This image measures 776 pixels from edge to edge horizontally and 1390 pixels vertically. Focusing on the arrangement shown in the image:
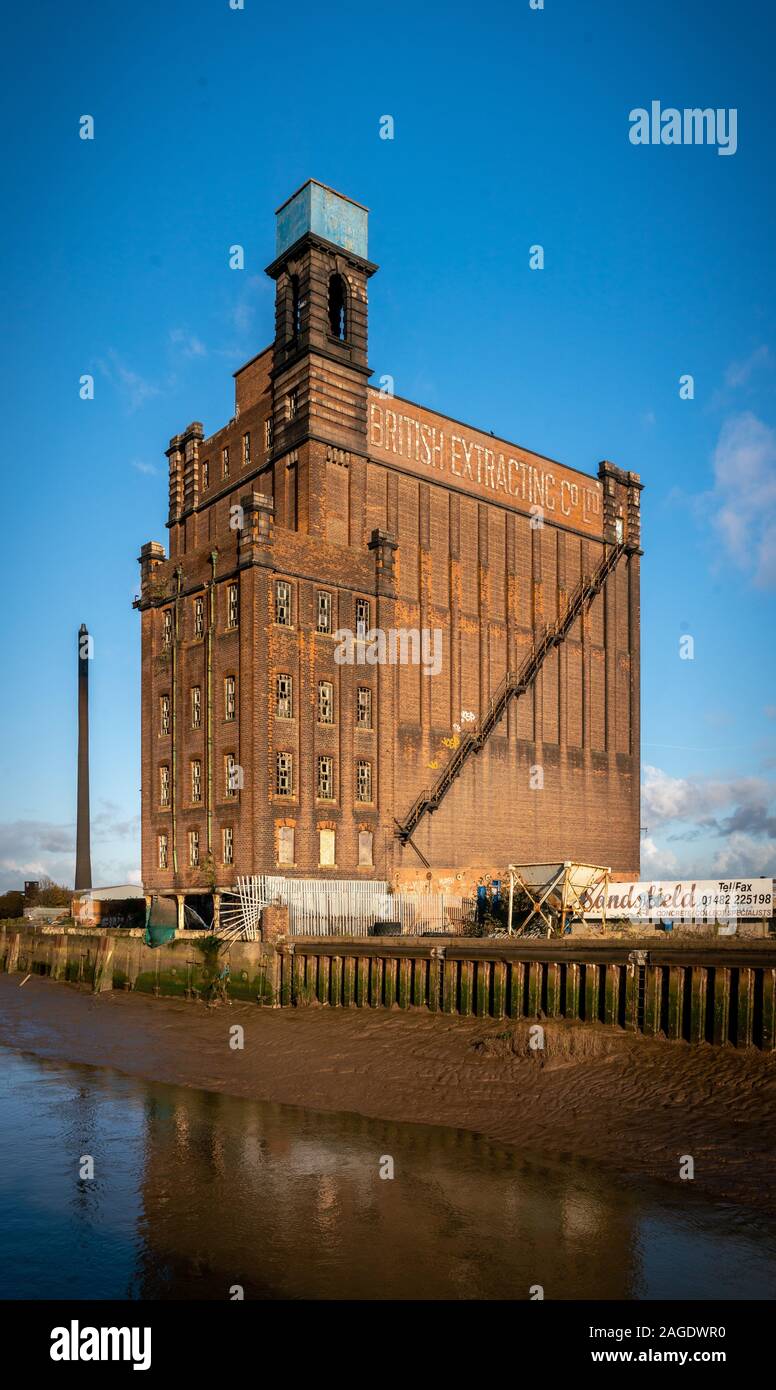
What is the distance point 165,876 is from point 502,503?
26.3 m

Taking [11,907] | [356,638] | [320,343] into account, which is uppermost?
[320,343]

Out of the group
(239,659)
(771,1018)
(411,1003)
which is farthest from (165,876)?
(771,1018)

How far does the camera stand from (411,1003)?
96.1ft

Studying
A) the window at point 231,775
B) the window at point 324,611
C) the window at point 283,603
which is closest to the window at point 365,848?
the window at point 231,775

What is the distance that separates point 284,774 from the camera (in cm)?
4359

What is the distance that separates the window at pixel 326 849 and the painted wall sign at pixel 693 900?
13176 mm

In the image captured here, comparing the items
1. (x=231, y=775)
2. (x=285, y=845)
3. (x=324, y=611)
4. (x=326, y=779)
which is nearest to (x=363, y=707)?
(x=326, y=779)

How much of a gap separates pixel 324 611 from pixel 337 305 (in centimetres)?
1593

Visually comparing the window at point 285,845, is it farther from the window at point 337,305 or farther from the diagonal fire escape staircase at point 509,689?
the window at point 337,305

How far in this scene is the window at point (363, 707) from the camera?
Result: 4669cm

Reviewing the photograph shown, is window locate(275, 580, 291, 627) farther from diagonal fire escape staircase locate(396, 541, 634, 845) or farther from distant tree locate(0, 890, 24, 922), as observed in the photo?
distant tree locate(0, 890, 24, 922)

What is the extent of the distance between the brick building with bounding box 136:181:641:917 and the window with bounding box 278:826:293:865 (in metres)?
0.10

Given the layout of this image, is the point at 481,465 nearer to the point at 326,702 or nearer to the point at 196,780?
the point at 326,702
